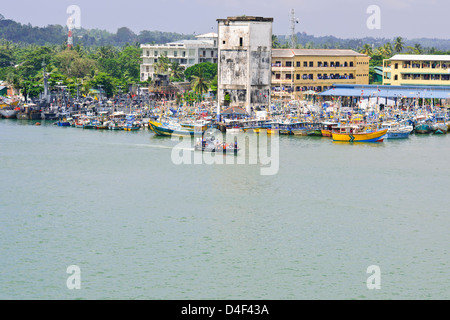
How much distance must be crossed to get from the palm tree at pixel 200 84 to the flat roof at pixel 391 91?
1782cm

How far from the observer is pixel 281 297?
25.1 meters

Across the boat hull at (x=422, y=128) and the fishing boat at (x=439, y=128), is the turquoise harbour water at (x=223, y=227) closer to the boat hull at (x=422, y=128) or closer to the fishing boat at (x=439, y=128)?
the boat hull at (x=422, y=128)

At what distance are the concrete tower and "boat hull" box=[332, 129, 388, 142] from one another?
18670 mm

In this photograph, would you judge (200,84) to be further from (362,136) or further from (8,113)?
(362,136)

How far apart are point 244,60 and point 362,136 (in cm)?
2176

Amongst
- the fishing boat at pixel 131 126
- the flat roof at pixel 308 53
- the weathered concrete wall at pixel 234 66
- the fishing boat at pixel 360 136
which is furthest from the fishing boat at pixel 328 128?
the flat roof at pixel 308 53

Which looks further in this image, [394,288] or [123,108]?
[123,108]

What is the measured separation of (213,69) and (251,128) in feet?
129

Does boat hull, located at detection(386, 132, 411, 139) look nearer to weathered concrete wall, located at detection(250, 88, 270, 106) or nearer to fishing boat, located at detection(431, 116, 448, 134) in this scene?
fishing boat, located at detection(431, 116, 448, 134)

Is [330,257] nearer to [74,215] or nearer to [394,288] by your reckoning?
[394,288]

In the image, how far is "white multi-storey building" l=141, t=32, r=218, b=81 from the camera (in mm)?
116875

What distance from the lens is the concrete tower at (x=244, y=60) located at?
3157 inches

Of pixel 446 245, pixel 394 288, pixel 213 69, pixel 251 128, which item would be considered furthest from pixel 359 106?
pixel 394 288
